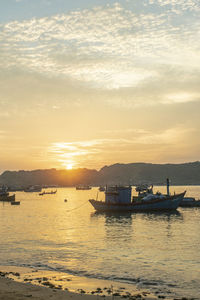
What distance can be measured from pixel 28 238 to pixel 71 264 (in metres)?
15.3

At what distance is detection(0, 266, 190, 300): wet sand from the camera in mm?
16109

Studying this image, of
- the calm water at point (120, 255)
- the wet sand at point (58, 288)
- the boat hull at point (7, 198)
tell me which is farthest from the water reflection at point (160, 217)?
the boat hull at point (7, 198)

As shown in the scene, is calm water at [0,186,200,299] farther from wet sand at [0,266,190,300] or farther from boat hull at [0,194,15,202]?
boat hull at [0,194,15,202]

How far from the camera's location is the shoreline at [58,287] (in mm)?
16172

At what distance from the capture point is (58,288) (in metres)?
17.8

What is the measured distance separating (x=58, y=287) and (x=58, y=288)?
0.24 m

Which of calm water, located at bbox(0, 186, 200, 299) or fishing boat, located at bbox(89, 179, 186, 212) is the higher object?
fishing boat, located at bbox(89, 179, 186, 212)

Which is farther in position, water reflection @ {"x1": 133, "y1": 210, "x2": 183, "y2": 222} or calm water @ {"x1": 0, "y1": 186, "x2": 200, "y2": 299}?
water reflection @ {"x1": 133, "y1": 210, "x2": 183, "y2": 222}

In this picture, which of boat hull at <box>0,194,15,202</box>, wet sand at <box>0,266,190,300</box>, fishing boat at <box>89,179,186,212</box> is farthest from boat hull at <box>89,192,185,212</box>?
boat hull at <box>0,194,15,202</box>

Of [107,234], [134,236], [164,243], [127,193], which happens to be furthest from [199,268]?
[127,193]

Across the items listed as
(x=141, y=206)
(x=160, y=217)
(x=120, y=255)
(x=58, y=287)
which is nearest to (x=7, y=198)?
(x=141, y=206)

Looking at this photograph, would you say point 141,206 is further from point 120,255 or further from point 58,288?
point 58,288

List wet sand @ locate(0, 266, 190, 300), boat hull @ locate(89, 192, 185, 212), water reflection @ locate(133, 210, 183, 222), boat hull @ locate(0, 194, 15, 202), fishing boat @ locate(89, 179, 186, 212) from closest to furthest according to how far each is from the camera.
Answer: wet sand @ locate(0, 266, 190, 300)
water reflection @ locate(133, 210, 183, 222)
fishing boat @ locate(89, 179, 186, 212)
boat hull @ locate(89, 192, 185, 212)
boat hull @ locate(0, 194, 15, 202)

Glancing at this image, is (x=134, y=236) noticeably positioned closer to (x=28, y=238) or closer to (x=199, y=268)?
(x=28, y=238)
